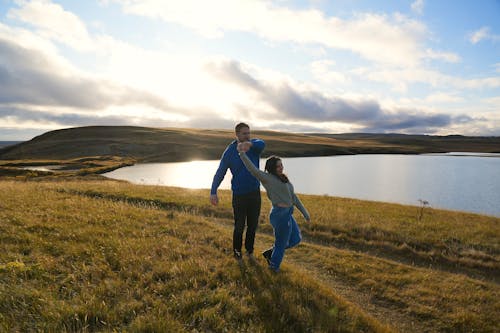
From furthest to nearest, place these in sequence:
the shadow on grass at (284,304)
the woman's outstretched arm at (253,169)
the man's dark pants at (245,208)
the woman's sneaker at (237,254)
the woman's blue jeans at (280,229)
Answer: the woman's sneaker at (237,254) < the man's dark pants at (245,208) < the woman's blue jeans at (280,229) < the woman's outstretched arm at (253,169) < the shadow on grass at (284,304)

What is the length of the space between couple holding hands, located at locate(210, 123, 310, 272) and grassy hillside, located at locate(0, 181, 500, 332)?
0.79 m

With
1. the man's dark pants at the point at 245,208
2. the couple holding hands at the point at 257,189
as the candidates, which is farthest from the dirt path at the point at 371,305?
the man's dark pants at the point at 245,208

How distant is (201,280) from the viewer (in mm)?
6258

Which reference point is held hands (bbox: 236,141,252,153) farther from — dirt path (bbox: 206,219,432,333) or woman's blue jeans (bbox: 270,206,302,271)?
dirt path (bbox: 206,219,432,333)

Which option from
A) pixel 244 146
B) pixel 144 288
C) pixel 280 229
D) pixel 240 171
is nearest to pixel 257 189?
pixel 240 171

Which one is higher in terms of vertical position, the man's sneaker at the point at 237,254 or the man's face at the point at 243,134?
the man's face at the point at 243,134

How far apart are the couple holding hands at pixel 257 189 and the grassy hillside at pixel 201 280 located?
0.79 m

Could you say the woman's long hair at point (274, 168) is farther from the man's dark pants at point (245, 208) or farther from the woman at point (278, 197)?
the man's dark pants at point (245, 208)

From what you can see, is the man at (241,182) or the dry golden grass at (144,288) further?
the man at (241,182)

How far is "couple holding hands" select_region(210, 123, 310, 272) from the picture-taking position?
23.1 feet

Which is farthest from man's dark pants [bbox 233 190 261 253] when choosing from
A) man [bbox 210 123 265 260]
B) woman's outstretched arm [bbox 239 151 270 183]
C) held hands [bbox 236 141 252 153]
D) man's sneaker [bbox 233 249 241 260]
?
held hands [bbox 236 141 252 153]

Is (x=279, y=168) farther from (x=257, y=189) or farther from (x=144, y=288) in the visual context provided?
(x=144, y=288)

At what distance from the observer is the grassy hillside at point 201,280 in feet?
16.3

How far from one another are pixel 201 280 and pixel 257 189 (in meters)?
2.49
